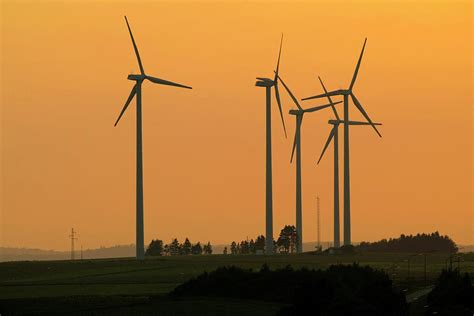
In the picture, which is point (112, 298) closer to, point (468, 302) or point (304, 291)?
point (304, 291)

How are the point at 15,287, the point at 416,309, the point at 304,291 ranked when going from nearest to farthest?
the point at 304,291 → the point at 416,309 → the point at 15,287

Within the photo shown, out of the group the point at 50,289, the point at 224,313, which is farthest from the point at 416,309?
the point at 50,289

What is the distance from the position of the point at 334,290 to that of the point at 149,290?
37.7m

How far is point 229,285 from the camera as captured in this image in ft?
507

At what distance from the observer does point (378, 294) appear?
131 metres

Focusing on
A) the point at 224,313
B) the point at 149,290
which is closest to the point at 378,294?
the point at 224,313

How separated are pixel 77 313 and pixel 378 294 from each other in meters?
28.0

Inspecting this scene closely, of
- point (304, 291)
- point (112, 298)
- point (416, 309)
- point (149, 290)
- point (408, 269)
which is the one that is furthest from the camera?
point (408, 269)

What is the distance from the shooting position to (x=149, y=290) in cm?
16388

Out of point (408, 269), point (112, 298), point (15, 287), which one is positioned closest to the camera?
point (112, 298)

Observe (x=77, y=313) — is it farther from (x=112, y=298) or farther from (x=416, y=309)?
(x=416, y=309)

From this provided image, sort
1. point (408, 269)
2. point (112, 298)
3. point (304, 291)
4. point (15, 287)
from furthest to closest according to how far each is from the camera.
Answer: point (408, 269)
point (15, 287)
point (112, 298)
point (304, 291)

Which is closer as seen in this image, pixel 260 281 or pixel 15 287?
pixel 260 281

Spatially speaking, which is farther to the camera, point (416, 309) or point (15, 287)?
point (15, 287)
